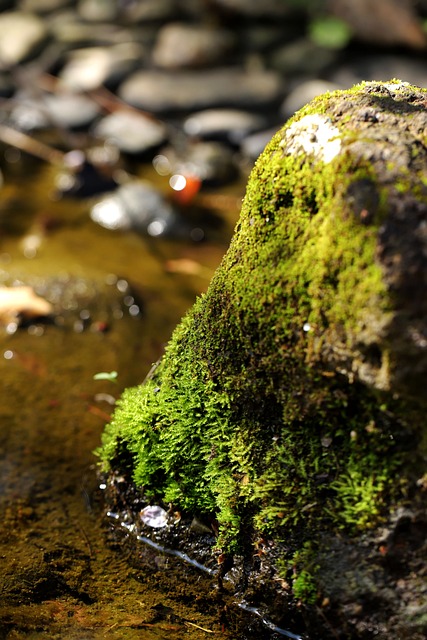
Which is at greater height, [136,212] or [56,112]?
[56,112]

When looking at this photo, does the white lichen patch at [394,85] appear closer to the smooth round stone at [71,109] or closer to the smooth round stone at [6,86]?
the smooth round stone at [71,109]

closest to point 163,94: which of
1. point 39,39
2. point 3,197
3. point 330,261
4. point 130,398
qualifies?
point 39,39

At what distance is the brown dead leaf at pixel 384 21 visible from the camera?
9289 millimetres

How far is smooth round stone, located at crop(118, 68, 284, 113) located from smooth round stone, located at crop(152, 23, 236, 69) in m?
0.22

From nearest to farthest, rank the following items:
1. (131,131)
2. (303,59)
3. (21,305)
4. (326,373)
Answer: (326,373) < (21,305) < (131,131) < (303,59)

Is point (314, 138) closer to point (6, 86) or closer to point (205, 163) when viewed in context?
point (205, 163)

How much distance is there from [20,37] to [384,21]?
4.90 meters

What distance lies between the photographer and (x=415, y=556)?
2.29 metres

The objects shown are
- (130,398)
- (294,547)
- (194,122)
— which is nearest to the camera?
(294,547)

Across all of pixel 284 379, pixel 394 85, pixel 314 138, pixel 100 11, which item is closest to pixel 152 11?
pixel 100 11

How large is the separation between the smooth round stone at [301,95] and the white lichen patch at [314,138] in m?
6.45

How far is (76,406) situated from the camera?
3.89 meters

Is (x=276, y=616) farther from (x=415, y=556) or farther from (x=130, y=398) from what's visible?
(x=130, y=398)

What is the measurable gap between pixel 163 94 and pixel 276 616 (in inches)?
298
